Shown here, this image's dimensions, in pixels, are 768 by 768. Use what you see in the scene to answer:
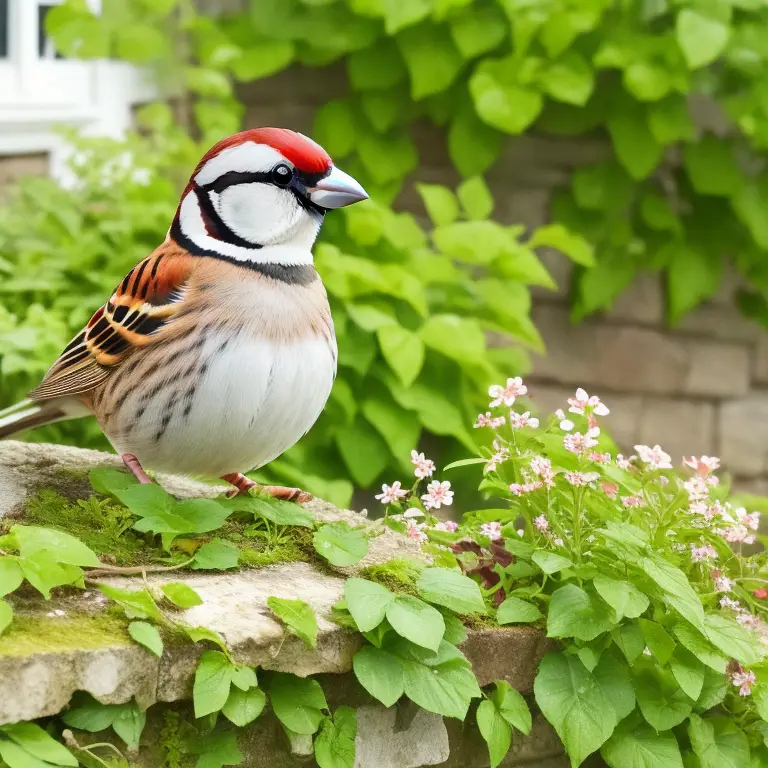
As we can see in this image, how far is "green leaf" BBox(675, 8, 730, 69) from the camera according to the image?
411 cm

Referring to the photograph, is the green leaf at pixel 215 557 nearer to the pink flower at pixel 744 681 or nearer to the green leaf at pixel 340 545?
the green leaf at pixel 340 545

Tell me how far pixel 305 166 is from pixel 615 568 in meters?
0.84

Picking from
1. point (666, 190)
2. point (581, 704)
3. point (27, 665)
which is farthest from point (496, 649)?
point (666, 190)

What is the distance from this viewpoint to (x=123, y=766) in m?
1.59

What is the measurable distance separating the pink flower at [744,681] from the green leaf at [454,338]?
5.86 feet

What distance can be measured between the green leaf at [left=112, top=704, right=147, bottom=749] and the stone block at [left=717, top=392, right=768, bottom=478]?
12.4ft

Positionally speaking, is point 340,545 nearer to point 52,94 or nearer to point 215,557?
point 215,557

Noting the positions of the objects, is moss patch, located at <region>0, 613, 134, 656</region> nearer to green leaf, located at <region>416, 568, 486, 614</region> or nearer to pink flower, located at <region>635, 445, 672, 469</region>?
green leaf, located at <region>416, 568, 486, 614</region>

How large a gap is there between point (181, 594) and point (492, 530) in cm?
60

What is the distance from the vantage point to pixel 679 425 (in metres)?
4.94

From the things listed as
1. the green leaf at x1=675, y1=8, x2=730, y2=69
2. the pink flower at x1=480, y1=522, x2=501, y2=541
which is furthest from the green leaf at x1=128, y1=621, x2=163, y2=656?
the green leaf at x1=675, y1=8, x2=730, y2=69

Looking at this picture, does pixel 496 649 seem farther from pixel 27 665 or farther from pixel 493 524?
pixel 27 665

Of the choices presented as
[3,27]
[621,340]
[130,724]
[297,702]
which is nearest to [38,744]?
[130,724]

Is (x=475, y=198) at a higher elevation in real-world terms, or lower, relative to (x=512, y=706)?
higher
